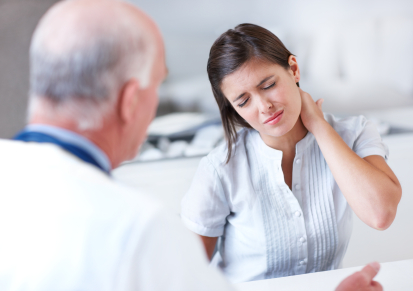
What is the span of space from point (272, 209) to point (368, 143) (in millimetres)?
380

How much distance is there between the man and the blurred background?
129cm

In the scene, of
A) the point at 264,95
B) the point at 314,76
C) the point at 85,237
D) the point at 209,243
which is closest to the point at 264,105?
the point at 264,95

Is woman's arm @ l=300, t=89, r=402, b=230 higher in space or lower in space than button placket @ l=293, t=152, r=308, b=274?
higher

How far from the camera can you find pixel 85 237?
1.61 ft

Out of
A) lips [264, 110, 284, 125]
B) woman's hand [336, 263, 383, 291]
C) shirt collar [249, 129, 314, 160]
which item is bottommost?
woman's hand [336, 263, 383, 291]

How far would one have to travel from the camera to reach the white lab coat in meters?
0.49

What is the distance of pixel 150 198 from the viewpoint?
1.75ft

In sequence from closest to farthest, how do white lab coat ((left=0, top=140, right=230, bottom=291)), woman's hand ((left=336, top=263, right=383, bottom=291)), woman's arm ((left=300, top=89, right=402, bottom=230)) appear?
white lab coat ((left=0, top=140, right=230, bottom=291)) < woman's hand ((left=336, top=263, right=383, bottom=291)) < woman's arm ((left=300, top=89, right=402, bottom=230))

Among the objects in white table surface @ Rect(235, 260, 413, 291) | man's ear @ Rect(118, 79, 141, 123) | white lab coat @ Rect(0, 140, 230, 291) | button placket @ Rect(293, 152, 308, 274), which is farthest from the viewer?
button placket @ Rect(293, 152, 308, 274)

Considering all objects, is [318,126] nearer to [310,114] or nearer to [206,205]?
[310,114]

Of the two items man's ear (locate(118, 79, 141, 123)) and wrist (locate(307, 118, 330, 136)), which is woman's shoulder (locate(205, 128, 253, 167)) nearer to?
wrist (locate(307, 118, 330, 136))

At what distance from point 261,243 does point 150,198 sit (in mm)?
730

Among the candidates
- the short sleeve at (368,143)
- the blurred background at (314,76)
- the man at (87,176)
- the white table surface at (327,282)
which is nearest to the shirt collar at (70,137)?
the man at (87,176)

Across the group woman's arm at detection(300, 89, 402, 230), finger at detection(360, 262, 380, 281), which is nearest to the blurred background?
woman's arm at detection(300, 89, 402, 230)
